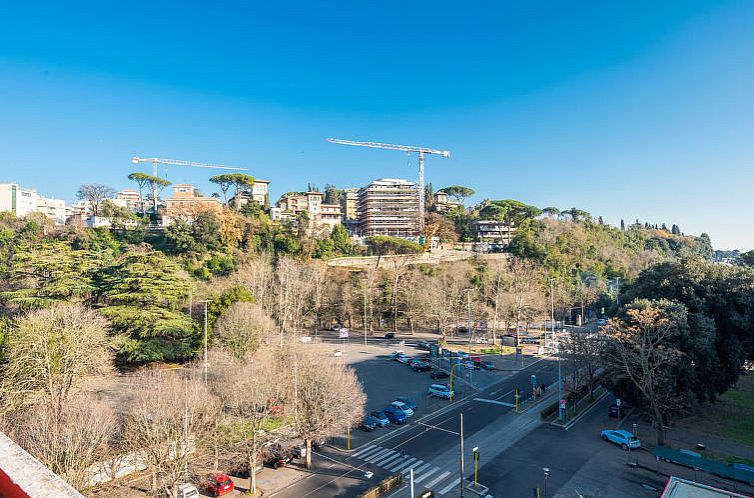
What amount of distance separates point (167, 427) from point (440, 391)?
74.1 ft

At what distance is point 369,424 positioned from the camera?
2981cm

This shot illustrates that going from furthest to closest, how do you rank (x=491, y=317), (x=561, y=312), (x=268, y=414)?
(x=561, y=312) < (x=491, y=317) < (x=268, y=414)

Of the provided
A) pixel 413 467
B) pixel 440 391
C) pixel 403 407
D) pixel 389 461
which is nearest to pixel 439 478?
pixel 413 467

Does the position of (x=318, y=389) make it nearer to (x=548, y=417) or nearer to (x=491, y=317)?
(x=548, y=417)

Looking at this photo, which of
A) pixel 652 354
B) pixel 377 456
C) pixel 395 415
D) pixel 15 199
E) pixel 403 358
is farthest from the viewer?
pixel 15 199

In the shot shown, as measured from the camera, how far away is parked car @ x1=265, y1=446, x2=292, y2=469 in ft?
79.5

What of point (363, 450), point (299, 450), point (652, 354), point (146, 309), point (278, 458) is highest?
point (146, 309)

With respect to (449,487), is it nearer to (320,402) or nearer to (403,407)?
(320,402)

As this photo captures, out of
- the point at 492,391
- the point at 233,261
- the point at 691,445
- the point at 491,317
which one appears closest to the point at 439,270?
the point at 491,317

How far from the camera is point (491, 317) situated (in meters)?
61.5

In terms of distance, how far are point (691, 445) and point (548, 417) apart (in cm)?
853

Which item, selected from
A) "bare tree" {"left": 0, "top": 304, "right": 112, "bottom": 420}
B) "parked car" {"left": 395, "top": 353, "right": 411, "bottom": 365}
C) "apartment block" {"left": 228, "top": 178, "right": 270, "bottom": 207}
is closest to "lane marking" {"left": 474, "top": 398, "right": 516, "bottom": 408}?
"parked car" {"left": 395, "top": 353, "right": 411, "bottom": 365}

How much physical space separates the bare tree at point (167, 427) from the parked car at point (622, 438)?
24491mm

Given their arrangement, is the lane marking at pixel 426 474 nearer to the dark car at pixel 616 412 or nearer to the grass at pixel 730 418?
the dark car at pixel 616 412
